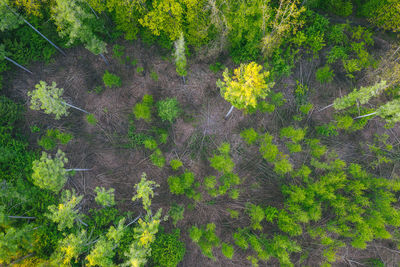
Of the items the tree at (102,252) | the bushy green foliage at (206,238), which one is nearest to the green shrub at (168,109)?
the tree at (102,252)

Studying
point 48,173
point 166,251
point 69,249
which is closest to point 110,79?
point 48,173

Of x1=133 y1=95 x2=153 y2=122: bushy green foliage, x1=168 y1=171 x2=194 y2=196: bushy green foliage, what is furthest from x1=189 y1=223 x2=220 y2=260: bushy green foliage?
x1=133 y1=95 x2=153 y2=122: bushy green foliage

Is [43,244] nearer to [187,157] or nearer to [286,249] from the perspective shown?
[187,157]

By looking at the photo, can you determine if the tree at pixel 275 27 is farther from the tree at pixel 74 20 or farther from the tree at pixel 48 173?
the tree at pixel 48 173

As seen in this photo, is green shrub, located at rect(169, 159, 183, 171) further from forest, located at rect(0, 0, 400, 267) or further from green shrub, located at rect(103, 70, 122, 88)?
green shrub, located at rect(103, 70, 122, 88)

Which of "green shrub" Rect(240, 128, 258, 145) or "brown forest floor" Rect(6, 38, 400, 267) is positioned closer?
"brown forest floor" Rect(6, 38, 400, 267)

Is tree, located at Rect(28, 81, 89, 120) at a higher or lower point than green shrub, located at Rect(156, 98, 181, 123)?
higher

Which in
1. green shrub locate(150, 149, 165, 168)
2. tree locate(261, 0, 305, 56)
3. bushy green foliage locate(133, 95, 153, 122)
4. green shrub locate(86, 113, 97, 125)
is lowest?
green shrub locate(150, 149, 165, 168)

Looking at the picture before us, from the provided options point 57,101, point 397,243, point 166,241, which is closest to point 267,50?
point 57,101

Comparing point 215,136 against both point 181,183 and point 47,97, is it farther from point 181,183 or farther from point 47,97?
point 47,97
